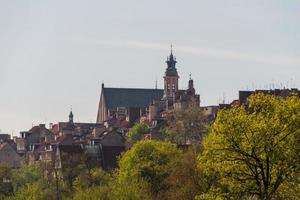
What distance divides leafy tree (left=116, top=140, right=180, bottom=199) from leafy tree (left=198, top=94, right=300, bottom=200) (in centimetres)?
3242

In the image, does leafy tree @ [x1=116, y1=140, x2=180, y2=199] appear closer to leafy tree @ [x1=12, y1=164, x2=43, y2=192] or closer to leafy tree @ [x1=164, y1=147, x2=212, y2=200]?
leafy tree @ [x1=164, y1=147, x2=212, y2=200]

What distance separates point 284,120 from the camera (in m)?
48.8

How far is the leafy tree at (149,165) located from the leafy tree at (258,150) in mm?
32416

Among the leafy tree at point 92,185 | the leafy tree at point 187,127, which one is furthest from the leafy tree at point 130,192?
the leafy tree at point 187,127

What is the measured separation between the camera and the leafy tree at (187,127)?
419 feet

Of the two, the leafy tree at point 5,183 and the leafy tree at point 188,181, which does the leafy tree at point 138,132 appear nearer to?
the leafy tree at point 5,183

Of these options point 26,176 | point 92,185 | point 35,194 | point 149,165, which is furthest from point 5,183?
point 149,165

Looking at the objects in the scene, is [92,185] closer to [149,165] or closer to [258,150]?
[149,165]

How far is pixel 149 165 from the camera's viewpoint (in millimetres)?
90562

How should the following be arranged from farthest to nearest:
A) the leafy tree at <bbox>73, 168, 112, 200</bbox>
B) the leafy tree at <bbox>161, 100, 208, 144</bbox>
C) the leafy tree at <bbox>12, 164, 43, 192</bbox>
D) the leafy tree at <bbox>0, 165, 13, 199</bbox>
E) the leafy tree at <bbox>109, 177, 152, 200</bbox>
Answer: the leafy tree at <bbox>161, 100, 208, 144</bbox> → the leafy tree at <bbox>12, 164, 43, 192</bbox> → the leafy tree at <bbox>0, 165, 13, 199</bbox> → the leafy tree at <bbox>73, 168, 112, 200</bbox> → the leafy tree at <bbox>109, 177, 152, 200</bbox>

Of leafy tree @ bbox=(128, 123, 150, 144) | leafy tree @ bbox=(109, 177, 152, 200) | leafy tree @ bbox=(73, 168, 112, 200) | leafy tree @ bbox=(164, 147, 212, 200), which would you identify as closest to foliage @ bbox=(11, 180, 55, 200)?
leafy tree @ bbox=(73, 168, 112, 200)

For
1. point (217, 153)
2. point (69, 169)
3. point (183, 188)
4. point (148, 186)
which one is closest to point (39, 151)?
point (69, 169)

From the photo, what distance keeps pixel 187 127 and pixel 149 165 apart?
39745 mm

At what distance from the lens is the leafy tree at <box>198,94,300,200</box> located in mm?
47750
